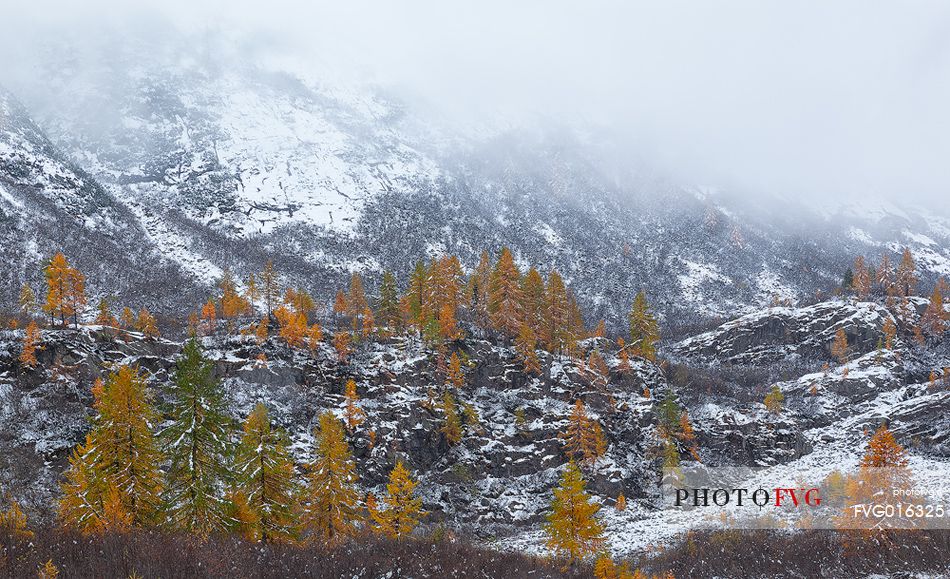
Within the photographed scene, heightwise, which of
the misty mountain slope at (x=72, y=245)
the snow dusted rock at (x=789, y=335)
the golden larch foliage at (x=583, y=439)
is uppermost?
the misty mountain slope at (x=72, y=245)

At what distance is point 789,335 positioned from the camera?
99.3 meters

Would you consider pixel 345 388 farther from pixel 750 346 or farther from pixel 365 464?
pixel 750 346

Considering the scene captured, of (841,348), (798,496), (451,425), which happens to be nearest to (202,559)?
(451,425)

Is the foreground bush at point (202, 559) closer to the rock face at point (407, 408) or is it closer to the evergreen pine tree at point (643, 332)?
the rock face at point (407, 408)

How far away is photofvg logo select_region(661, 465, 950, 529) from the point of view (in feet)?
123

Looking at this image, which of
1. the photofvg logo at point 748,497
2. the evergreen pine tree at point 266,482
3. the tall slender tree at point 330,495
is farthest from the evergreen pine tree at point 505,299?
the evergreen pine tree at point 266,482

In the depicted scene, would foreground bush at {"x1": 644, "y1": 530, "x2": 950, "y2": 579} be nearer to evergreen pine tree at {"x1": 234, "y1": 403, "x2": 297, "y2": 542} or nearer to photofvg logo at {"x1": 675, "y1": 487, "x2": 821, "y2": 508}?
photofvg logo at {"x1": 675, "y1": 487, "x2": 821, "y2": 508}

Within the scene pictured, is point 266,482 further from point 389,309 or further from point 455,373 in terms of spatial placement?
point 389,309

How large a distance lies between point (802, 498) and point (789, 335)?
54996mm

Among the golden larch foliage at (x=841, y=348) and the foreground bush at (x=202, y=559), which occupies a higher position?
the golden larch foliage at (x=841, y=348)

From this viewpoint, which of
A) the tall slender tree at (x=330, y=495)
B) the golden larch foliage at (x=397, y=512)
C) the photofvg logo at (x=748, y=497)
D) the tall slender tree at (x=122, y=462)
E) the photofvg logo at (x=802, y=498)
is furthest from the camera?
the photofvg logo at (x=748, y=497)

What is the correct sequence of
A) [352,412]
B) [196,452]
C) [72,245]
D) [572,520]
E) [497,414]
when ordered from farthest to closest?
1. [72,245]
2. [497,414]
3. [352,412]
4. [572,520]
5. [196,452]

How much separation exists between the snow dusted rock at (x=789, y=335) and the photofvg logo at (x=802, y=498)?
130 ft

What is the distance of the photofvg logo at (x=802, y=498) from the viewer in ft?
123
